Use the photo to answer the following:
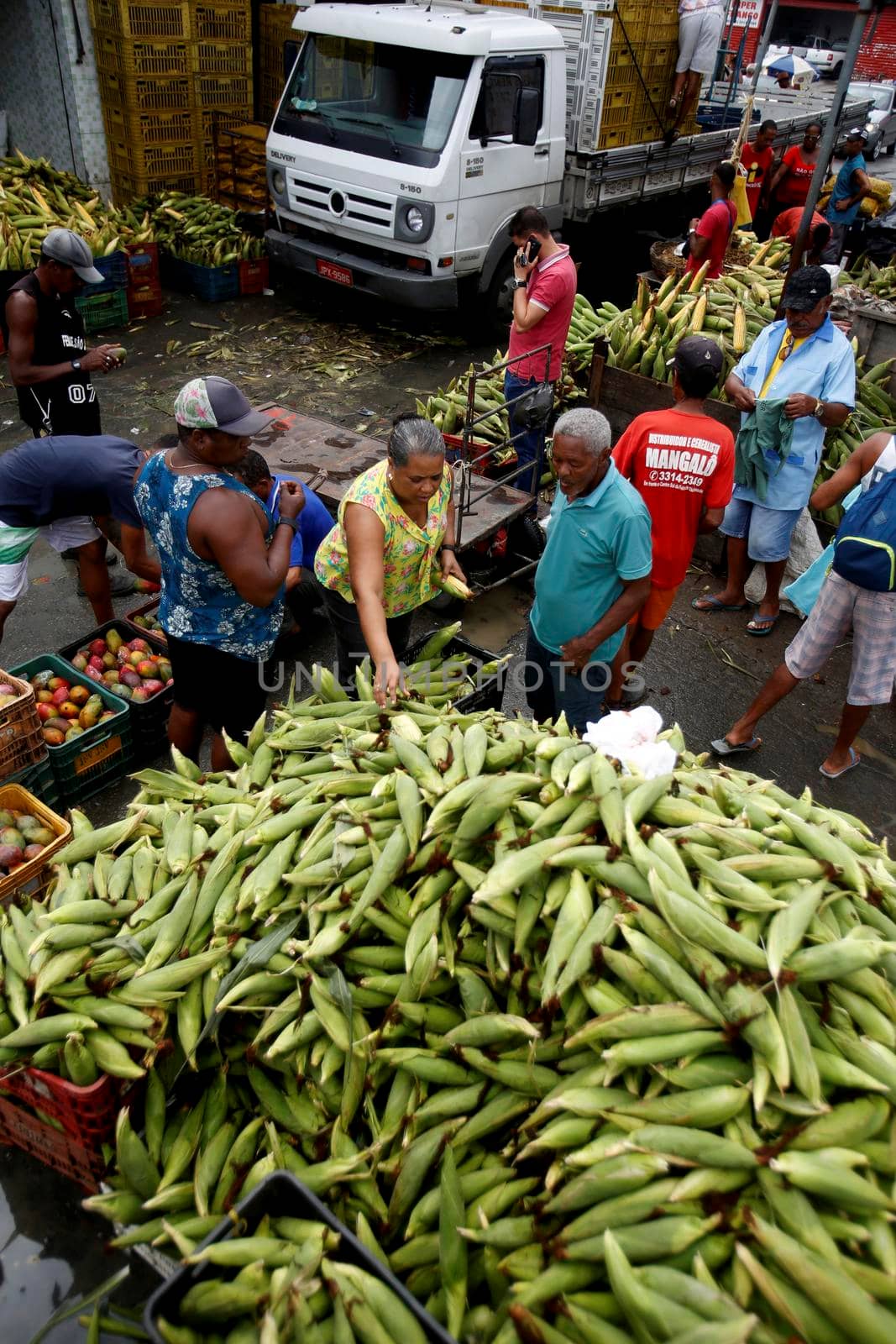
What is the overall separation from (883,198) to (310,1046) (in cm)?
1435

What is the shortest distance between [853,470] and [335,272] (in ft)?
22.7

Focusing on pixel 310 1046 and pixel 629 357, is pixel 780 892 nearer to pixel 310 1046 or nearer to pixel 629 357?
pixel 310 1046

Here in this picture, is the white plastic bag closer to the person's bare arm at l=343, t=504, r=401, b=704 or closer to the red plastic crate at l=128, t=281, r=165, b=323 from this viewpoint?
the person's bare arm at l=343, t=504, r=401, b=704

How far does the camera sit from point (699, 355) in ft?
14.5

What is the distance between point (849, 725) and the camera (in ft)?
16.2

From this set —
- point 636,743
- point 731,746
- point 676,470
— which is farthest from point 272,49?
point 636,743

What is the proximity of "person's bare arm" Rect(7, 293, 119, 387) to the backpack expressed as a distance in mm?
4351

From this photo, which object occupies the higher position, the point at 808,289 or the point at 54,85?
the point at 54,85

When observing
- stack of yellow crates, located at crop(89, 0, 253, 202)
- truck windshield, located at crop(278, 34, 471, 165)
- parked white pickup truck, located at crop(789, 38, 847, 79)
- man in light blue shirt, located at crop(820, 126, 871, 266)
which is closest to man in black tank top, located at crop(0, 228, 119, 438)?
truck windshield, located at crop(278, 34, 471, 165)

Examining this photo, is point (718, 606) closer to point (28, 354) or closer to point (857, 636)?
point (857, 636)

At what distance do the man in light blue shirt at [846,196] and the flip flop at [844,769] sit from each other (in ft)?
27.5

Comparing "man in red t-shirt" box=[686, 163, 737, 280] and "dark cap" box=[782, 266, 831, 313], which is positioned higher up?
"dark cap" box=[782, 266, 831, 313]

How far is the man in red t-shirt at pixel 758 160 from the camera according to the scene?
11859 mm

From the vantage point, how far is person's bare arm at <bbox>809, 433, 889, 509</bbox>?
4.34 metres
